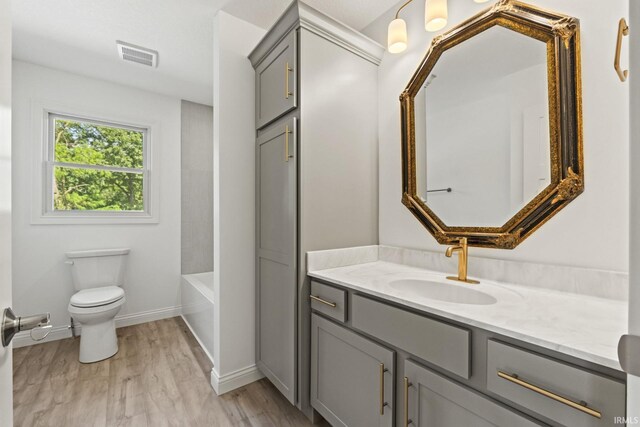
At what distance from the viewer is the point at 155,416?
163 centimetres

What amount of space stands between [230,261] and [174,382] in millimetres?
908

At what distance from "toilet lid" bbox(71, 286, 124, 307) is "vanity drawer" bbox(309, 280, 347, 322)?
178 cm

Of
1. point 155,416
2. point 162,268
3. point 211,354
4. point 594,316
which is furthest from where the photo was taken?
point 162,268

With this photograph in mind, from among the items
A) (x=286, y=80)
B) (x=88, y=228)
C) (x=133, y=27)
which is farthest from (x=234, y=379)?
(x=133, y=27)

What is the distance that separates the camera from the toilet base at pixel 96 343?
223cm

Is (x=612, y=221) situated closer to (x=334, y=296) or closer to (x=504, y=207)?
(x=504, y=207)

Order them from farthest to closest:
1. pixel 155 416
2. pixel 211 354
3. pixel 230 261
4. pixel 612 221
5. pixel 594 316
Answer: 1. pixel 211 354
2. pixel 230 261
3. pixel 155 416
4. pixel 612 221
5. pixel 594 316

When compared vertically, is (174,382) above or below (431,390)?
below

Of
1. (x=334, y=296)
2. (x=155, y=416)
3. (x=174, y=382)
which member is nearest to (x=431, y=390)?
(x=334, y=296)

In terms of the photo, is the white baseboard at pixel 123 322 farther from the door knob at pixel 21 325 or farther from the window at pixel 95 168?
the door knob at pixel 21 325

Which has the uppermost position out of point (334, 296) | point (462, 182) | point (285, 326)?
point (462, 182)

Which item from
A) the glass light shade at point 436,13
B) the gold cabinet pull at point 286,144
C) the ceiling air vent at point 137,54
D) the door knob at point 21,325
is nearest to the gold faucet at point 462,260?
the gold cabinet pull at point 286,144

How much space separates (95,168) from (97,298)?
1340 millimetres

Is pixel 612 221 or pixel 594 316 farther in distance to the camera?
pixel 612 221
